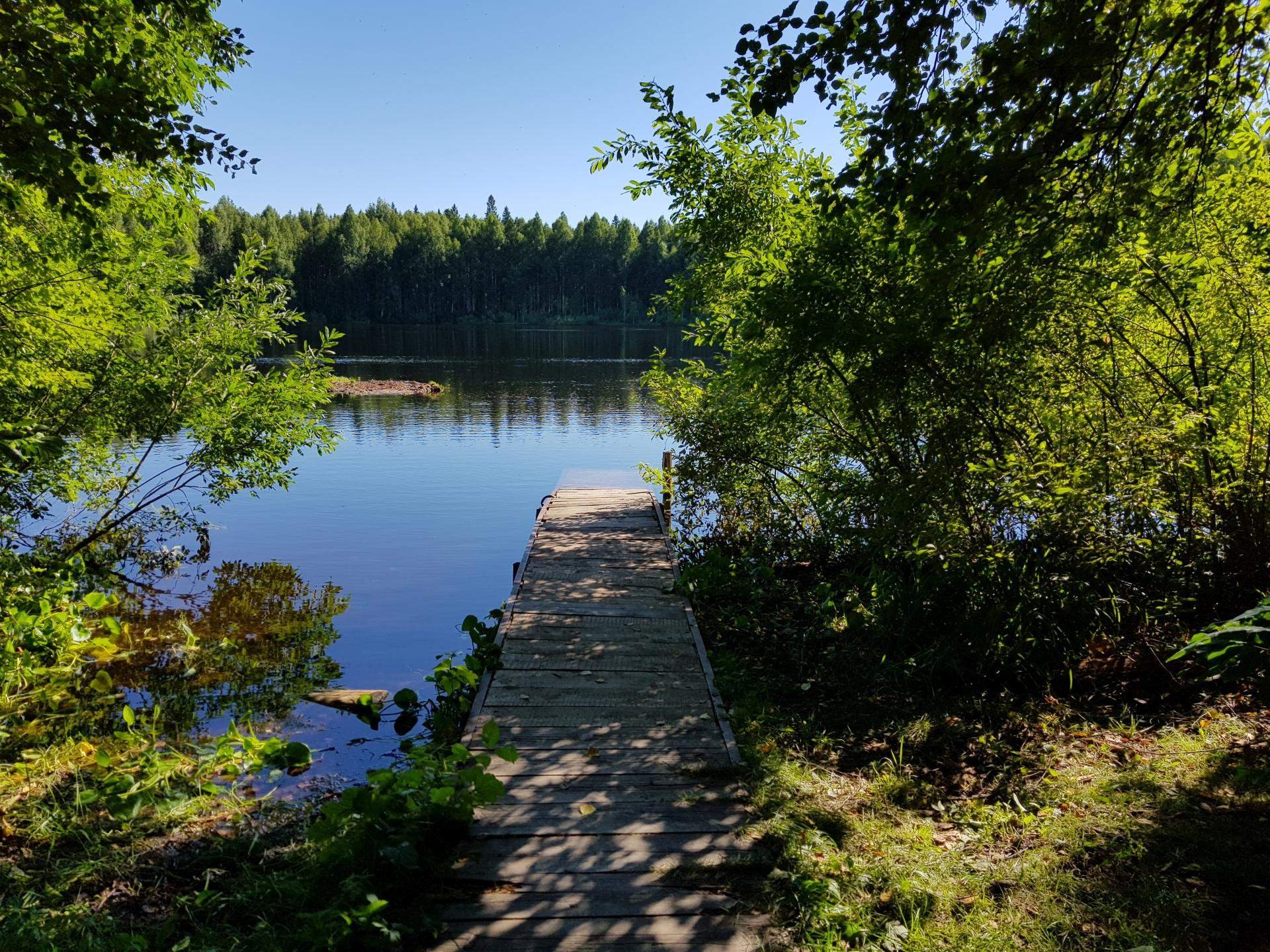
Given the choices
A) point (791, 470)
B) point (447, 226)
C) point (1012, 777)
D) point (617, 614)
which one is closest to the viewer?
point (1012, 777)

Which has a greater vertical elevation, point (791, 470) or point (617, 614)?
point (791, 470)

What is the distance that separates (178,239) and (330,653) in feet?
18.3

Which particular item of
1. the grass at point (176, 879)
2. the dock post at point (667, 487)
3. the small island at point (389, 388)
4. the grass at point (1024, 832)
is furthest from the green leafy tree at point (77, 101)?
the small island at point (389, 388)

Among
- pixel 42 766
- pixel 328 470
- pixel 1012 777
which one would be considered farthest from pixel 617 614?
pixel 328 470

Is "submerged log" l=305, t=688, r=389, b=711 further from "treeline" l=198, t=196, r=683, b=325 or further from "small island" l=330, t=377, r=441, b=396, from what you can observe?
"treeline" l=198, t=196, r=683, b=325

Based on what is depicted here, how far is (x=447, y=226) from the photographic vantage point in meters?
106

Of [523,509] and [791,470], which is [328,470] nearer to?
[523,509]

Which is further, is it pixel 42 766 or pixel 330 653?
pixel 330 653

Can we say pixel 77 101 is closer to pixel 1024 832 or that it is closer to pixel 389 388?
pixel 1024 832

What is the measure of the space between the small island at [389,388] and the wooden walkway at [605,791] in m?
26.7

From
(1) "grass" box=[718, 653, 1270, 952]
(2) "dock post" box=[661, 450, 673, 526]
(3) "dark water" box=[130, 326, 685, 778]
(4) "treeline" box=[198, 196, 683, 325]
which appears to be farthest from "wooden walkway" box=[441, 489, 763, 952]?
(4) "treeline" box=[198, 196, 683, 325]

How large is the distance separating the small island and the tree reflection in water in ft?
73.3

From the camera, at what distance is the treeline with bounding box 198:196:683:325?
301 feet

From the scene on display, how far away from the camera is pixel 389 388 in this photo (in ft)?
115
